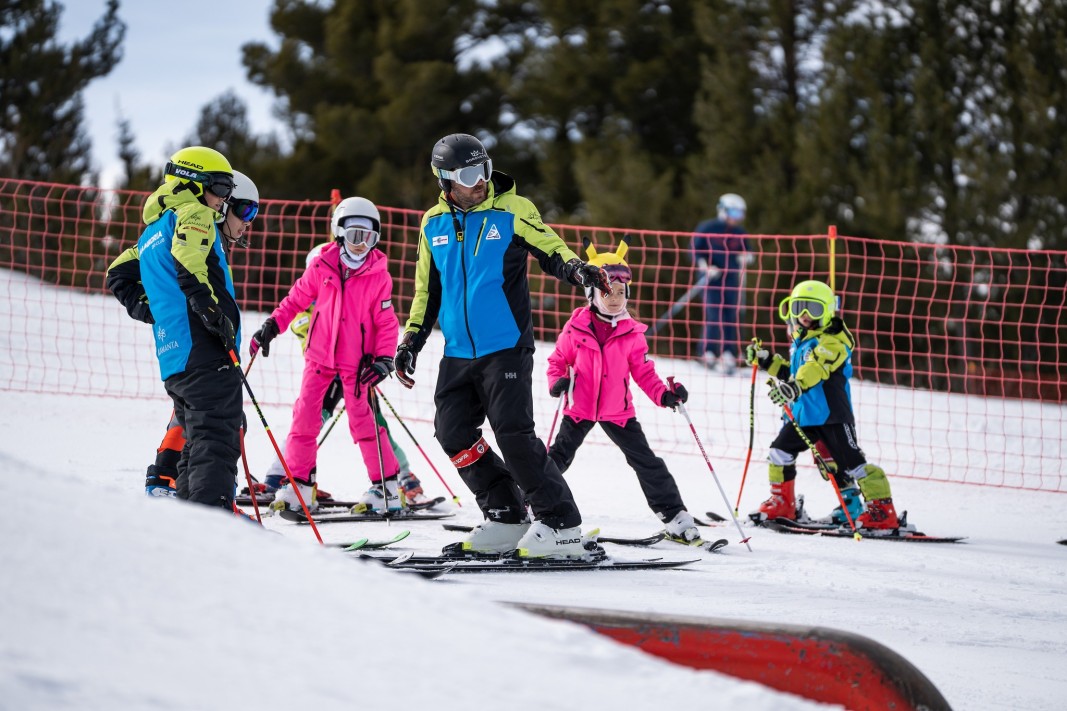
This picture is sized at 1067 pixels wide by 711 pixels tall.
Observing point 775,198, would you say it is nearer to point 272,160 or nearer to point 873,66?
point 873,66

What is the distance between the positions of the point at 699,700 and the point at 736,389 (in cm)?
934

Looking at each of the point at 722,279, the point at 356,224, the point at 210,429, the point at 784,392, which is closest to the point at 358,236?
the point at 356,224

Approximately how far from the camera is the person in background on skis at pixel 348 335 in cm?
653

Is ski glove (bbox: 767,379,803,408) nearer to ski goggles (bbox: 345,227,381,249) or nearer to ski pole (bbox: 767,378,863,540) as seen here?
ski pole (bbox: 767,378,863,540)

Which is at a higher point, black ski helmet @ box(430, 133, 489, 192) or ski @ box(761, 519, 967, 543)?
black ski helmet @ box(430, 133, 489, 192)

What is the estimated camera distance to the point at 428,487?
8047mm

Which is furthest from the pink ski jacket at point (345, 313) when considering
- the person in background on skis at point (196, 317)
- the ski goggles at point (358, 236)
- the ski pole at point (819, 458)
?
the ski pole at point (819, 458)

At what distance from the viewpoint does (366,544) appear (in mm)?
5449

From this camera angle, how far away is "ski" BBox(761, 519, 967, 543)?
6.65m

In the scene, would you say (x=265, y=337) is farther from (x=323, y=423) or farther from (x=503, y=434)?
(x=503, y=434)

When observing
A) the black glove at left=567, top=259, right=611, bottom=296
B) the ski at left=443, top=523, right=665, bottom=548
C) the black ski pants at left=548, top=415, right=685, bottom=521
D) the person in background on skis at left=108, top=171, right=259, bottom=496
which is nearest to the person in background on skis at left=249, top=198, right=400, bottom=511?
the ski at left=443, top=523, right=665, bottom=548

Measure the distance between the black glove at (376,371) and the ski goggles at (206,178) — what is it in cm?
131

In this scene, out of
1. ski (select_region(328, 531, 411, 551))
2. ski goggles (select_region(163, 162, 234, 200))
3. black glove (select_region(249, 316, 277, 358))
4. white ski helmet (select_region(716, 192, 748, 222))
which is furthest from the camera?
white ski helmet (select_region(716, 192, 748, 222))

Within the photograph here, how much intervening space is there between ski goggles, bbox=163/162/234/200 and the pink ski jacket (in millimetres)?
1554
